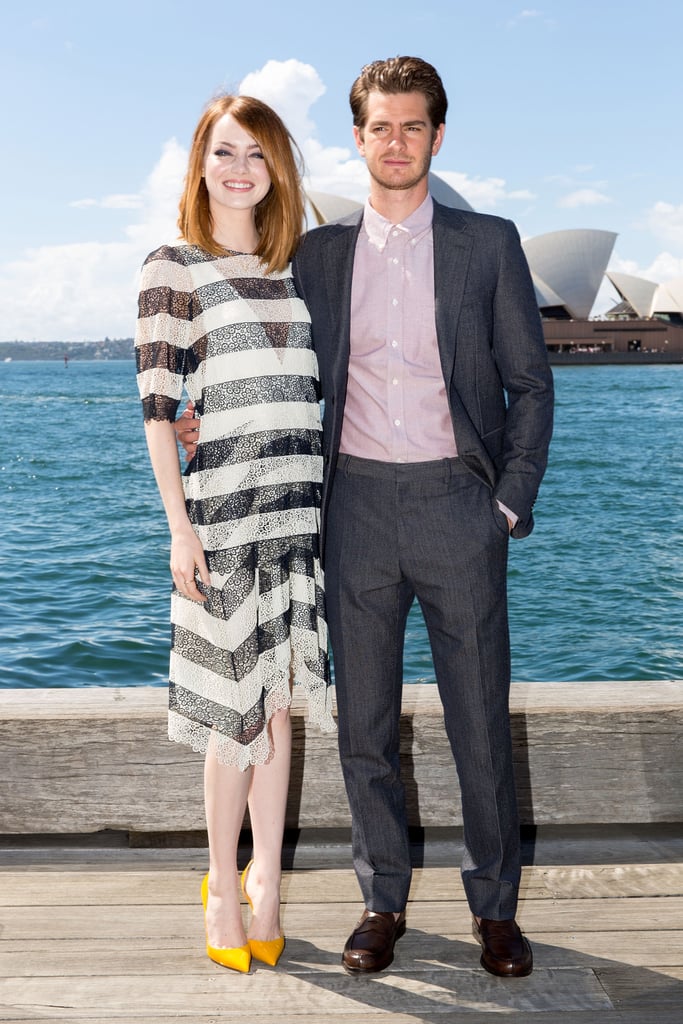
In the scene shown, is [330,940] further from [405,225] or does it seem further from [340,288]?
[405,225]

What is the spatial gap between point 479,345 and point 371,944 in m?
0.91

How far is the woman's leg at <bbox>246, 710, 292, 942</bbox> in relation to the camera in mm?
1577

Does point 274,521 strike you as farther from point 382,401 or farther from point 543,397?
point 543,397

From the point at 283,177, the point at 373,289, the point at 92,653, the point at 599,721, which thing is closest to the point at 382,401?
the point at 373,289

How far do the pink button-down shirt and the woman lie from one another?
79 millimetres

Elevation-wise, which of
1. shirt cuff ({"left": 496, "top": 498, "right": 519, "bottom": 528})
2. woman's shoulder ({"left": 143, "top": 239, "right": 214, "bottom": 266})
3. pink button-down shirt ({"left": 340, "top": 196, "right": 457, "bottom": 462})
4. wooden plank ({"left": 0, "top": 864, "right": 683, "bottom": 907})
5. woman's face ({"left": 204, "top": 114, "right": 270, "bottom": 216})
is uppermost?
woman's face ({"left": 204, "top": 114, "right": 270, "bottom": 216})

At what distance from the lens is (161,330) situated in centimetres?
148

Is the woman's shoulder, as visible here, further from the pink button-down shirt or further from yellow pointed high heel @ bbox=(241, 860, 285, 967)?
yellow pointed high heel @ bbox=(241, 860, 285, 967)

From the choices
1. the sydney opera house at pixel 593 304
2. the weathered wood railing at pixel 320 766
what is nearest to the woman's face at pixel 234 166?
the weathered wood railing at pixel 320 766

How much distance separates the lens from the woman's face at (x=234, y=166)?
1493 mm

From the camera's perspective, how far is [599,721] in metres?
1.92

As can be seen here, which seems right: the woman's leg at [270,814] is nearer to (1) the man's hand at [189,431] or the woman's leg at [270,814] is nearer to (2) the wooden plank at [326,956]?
(2) the wooden plank at [326,956]

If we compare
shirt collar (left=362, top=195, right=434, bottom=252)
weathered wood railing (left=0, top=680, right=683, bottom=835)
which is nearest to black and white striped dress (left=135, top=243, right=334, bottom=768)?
shirt collar (left=362, top=195, right=434, bottom=252)

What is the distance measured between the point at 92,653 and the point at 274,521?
5.05 meters
